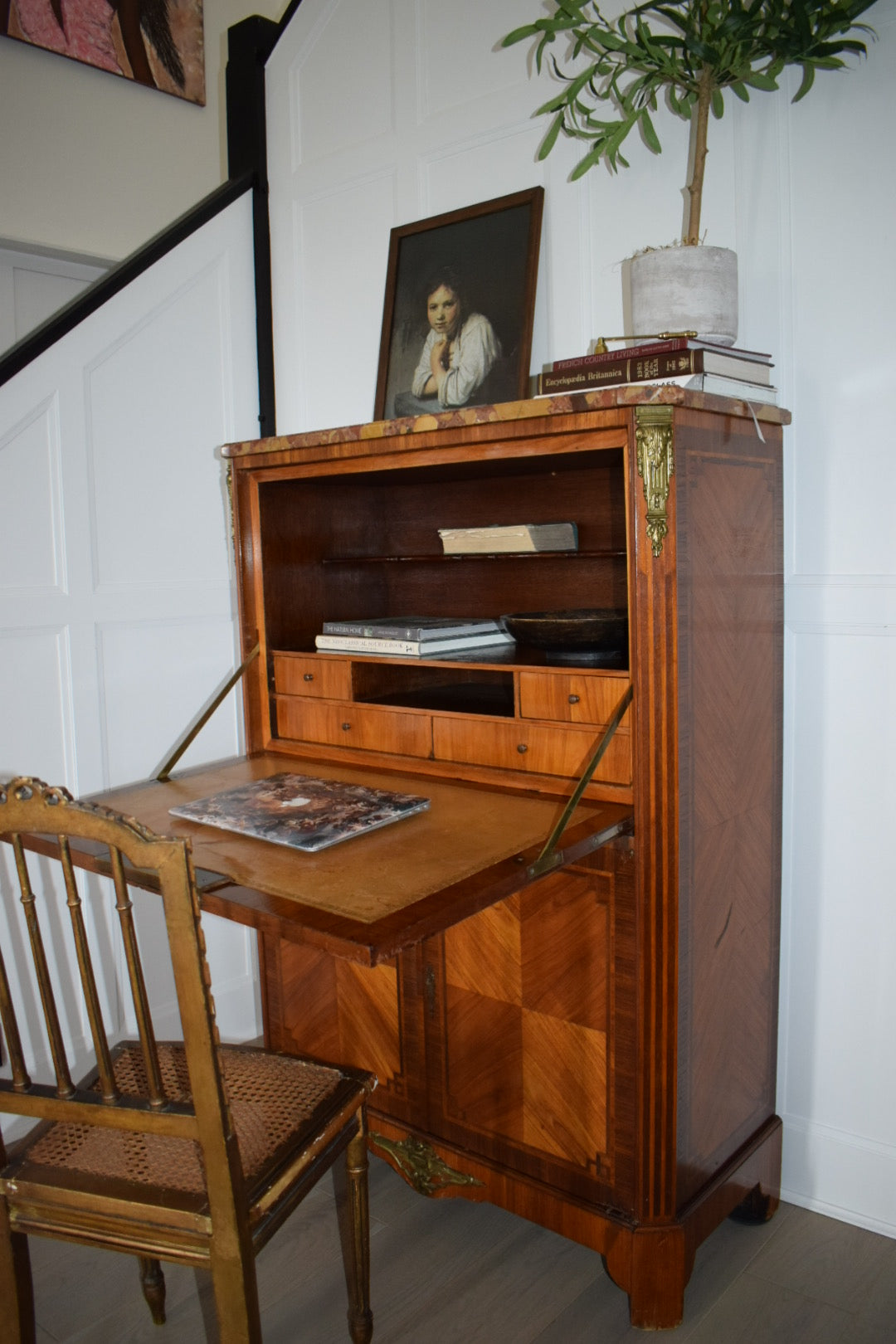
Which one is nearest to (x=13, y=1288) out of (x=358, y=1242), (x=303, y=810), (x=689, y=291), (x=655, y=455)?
(x=358, y=1242)

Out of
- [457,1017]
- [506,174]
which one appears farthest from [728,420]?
[457,1017]

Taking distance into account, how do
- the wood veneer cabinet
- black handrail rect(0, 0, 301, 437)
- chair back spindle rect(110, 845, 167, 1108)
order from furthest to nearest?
black handrail rect(0, 0, 301, 437) → the wood veneer cabinet → chair back spindle rect(110, 845, 167, 1108)

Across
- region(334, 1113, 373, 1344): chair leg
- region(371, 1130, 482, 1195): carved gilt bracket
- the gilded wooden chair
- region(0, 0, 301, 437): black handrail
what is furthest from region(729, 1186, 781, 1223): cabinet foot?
region(0, 0, 301, 437): black handrail

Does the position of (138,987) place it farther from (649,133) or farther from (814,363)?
(649,133)

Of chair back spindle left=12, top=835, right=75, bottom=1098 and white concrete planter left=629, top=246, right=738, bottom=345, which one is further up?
white concrete planter left=629, top=246, right=738, bottom=345

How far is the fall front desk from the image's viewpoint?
1594mm

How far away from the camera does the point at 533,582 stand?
2.30m

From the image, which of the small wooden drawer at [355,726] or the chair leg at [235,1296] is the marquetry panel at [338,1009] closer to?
the small wooden drawer at [355,726]

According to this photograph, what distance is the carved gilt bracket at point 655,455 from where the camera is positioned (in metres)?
1.57

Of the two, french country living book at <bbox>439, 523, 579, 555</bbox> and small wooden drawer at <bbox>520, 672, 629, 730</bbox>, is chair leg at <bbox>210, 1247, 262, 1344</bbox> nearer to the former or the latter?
small wooden drawer at <bbox>520, 672, 629, 730</bbox>

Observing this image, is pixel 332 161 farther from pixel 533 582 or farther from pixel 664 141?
pixel 533 582

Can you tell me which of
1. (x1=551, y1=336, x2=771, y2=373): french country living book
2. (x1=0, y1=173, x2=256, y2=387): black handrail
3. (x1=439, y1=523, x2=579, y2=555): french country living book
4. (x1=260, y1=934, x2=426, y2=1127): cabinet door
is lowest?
(x1=260, y1=934, x2=426, y2=1127): cabinet door

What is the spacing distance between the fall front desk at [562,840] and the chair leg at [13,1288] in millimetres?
514

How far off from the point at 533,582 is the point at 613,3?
1.16 m
